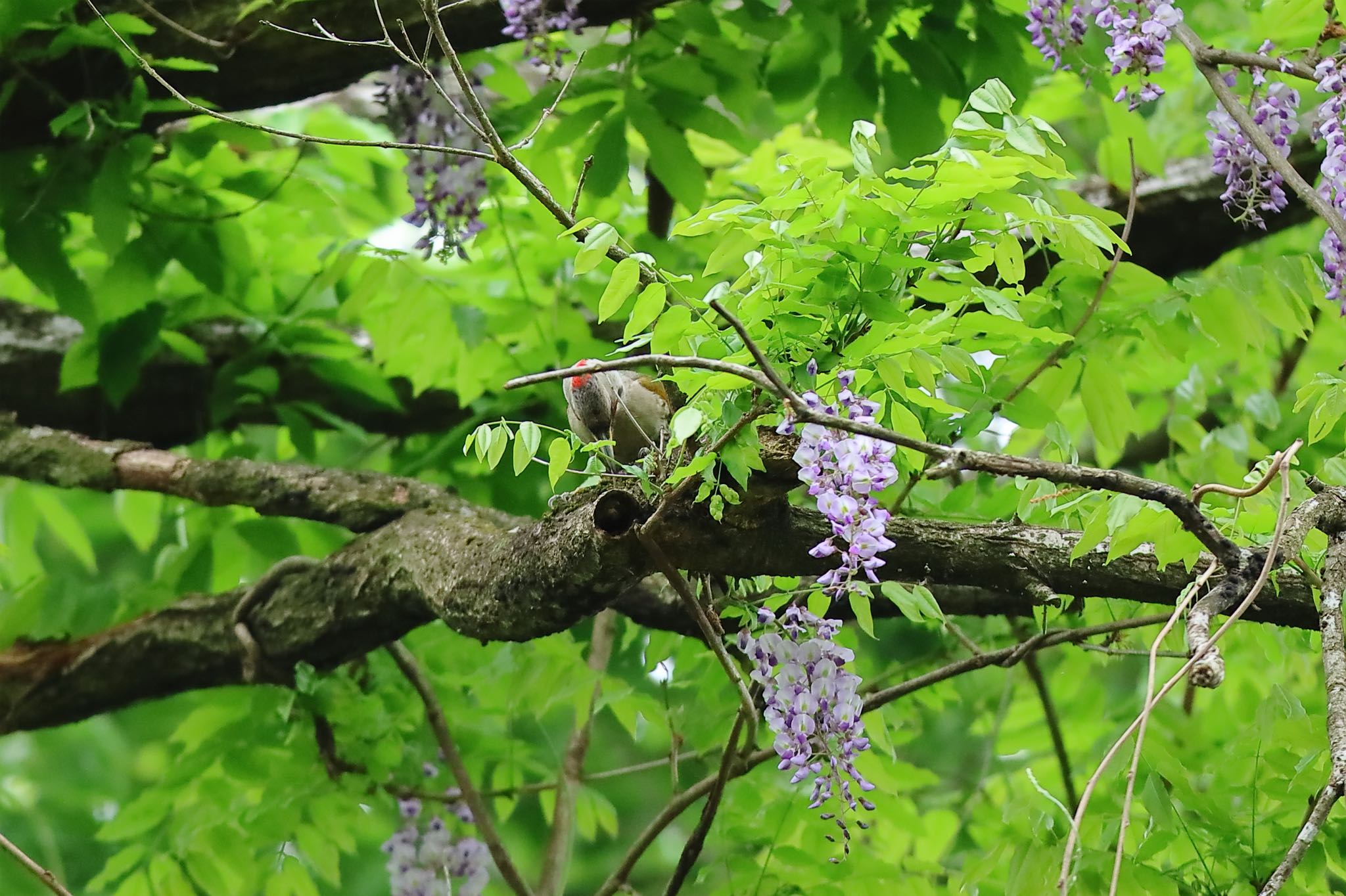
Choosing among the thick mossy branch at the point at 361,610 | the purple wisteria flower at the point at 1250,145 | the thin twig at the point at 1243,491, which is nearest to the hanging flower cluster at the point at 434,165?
the thick mossy branch at the point at 361,610

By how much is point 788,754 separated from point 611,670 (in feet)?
6.47

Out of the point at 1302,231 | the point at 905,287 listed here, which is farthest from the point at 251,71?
the point at 1302,231

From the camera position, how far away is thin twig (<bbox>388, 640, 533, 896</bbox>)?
2.49 m

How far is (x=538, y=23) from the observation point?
7.57 ft

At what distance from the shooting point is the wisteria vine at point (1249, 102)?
1806 millimetres

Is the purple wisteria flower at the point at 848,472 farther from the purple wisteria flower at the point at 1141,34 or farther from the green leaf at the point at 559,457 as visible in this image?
the purple wisteria flower at the point at 1141,34

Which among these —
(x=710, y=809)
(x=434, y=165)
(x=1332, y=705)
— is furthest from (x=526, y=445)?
(x=434, y=165)

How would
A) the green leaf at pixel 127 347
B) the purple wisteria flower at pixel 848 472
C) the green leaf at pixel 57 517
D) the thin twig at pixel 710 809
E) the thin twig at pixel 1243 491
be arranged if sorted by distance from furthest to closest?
1. the green leaf at pixel 57 517
2. the green leaf at pixel 127 347
3. the thin twig at pixel 710 809
4. the purple wisteria flower at pixel 848 472
5. the thin twig at pixel 1243 491

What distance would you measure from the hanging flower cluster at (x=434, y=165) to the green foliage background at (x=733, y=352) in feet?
0.31

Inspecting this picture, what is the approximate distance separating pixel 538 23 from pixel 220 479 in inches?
45.3

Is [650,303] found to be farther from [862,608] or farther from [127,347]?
[127,347]

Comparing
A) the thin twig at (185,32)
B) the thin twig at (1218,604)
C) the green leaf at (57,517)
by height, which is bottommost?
the green leaf at (57,517)

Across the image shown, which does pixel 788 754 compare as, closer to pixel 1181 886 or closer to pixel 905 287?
pixel 905 287

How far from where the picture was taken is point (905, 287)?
149 cm
